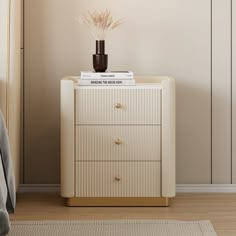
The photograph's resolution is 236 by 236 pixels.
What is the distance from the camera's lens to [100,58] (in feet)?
13.0

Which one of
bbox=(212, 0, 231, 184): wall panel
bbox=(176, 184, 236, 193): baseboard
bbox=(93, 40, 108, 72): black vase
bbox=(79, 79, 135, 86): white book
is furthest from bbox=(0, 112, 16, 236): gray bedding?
bbox=(212, 0, 231, 184): wall panel

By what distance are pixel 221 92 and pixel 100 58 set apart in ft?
2.51

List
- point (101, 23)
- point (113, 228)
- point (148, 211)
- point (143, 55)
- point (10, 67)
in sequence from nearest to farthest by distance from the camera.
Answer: point (113, 228) < point (148, 211) < point (10, 67) < point (101, 23) < point (143, 55)

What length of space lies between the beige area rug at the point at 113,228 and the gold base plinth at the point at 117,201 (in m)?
0.34

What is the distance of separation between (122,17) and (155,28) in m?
0.20

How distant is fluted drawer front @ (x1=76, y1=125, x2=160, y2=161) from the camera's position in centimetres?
379

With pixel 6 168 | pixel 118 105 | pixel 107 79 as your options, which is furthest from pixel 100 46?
pixel 6 168

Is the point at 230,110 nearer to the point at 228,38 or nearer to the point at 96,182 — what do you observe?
the point at 228,38

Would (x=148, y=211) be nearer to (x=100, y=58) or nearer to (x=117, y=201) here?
(x=117, y=201)

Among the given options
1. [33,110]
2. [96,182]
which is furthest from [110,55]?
[96,182]

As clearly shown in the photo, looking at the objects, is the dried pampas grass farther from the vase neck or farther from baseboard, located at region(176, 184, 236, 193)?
baseboard, located at region(176, 184, 236, 193)

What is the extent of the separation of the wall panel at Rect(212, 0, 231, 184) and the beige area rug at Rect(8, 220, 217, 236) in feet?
2.76

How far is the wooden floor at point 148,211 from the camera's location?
360cm

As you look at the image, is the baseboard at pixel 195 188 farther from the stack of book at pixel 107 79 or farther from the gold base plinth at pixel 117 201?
the stack of book at pixel 107 79
